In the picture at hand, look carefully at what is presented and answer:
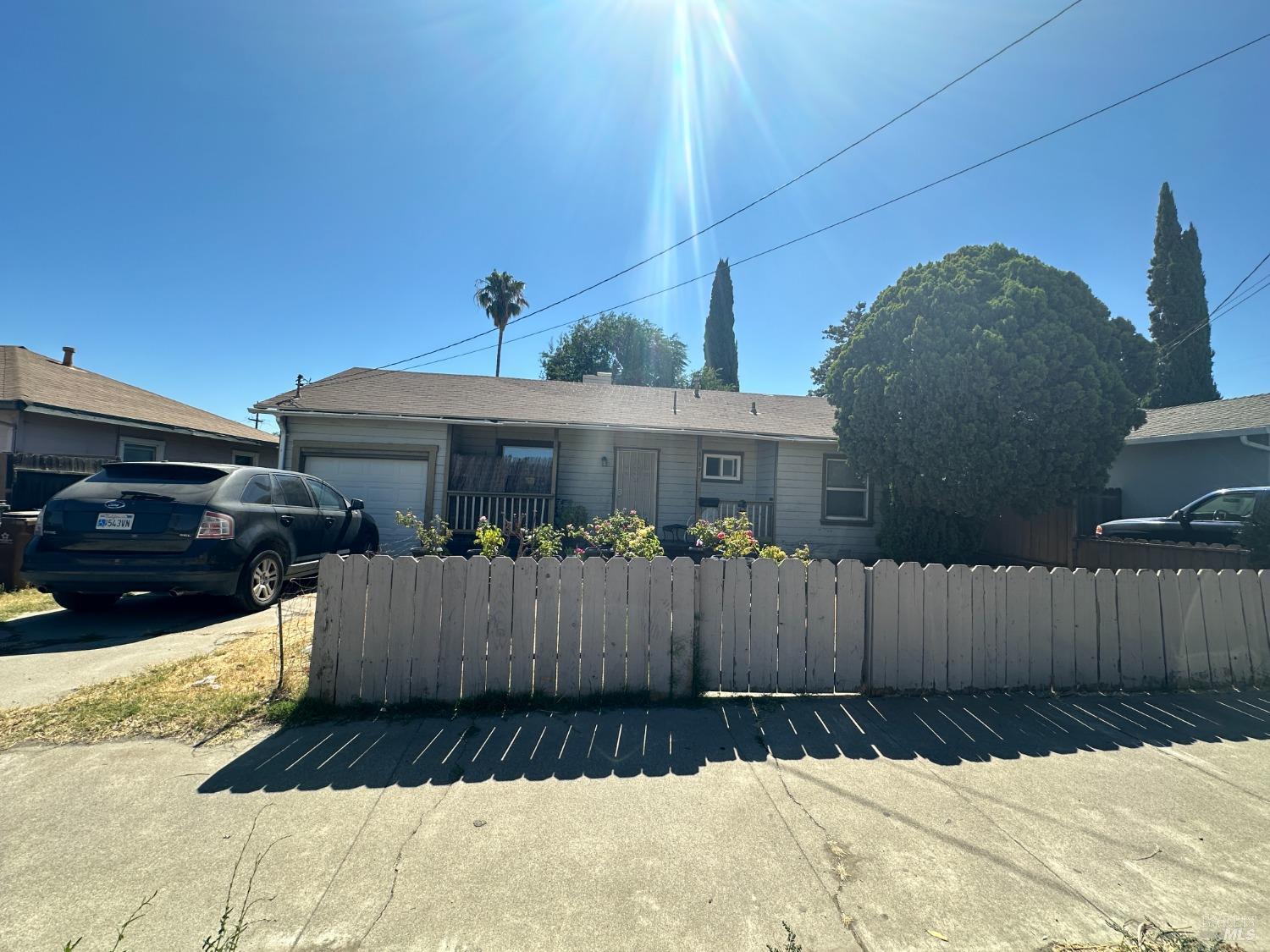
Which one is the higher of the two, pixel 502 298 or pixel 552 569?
pixel 502 298

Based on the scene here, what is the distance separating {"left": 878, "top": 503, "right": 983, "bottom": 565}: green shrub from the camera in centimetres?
990

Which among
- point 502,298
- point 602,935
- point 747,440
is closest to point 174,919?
point 602,935

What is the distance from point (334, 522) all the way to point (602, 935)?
6.87 meters

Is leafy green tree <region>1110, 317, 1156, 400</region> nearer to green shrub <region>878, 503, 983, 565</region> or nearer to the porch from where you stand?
green shrub <region>878, 503, 983, 565</region>

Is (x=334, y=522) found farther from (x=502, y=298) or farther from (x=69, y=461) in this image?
(x=502, y=298)

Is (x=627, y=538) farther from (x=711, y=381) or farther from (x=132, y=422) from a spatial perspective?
(x=711, y=381)

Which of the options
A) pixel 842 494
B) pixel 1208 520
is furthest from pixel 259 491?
pixel 1208 520

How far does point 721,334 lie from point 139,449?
110 feet

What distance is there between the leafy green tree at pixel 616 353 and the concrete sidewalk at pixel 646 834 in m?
36.8

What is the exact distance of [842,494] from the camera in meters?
12.4

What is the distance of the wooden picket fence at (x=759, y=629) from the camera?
12.7ft

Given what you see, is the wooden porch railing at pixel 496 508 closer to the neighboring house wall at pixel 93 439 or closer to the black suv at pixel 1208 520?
the neighboring house wall at pixel 93 439

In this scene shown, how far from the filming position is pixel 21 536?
22.8 ft

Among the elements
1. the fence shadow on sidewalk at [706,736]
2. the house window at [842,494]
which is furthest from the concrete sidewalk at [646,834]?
the house window at [842,494]
